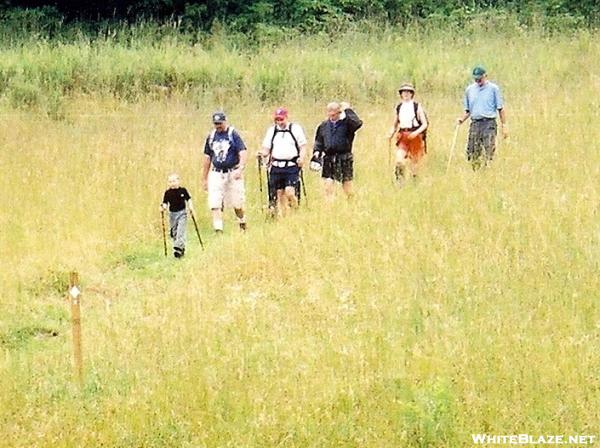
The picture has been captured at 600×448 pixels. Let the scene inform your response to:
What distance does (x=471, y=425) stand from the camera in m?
7.21

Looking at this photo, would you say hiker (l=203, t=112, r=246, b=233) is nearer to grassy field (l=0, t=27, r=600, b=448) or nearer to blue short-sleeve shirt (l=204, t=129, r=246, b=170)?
blue short-sleeve shirt (l=204, t=129, r=246, b=170)

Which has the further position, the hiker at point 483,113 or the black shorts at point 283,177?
the hiker at point 483,113

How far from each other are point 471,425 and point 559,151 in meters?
7.62

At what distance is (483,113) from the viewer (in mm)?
13766

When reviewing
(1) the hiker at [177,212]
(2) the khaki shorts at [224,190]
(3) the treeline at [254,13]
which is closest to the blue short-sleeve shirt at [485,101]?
(2) the khaki shorts at [224,190]

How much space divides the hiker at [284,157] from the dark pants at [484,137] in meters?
2.46

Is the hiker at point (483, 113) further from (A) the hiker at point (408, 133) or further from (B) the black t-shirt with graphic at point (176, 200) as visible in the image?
(B) the black t-shirt with graphic at point (176, 200)

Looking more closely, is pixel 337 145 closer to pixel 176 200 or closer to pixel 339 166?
pixel 339 166

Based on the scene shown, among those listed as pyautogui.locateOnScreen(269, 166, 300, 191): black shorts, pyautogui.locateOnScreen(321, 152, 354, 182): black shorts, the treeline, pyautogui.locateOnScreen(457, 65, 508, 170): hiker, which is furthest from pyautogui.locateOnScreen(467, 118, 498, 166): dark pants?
the treeline

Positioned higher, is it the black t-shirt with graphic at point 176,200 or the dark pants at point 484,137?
the dark pants at point 484,137

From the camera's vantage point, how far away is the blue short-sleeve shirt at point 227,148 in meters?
13.5

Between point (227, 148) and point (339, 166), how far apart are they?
4.86ft

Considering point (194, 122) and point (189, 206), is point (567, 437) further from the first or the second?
point (194, 122)

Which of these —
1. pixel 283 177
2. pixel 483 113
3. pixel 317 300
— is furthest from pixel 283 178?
pixel 317 300
